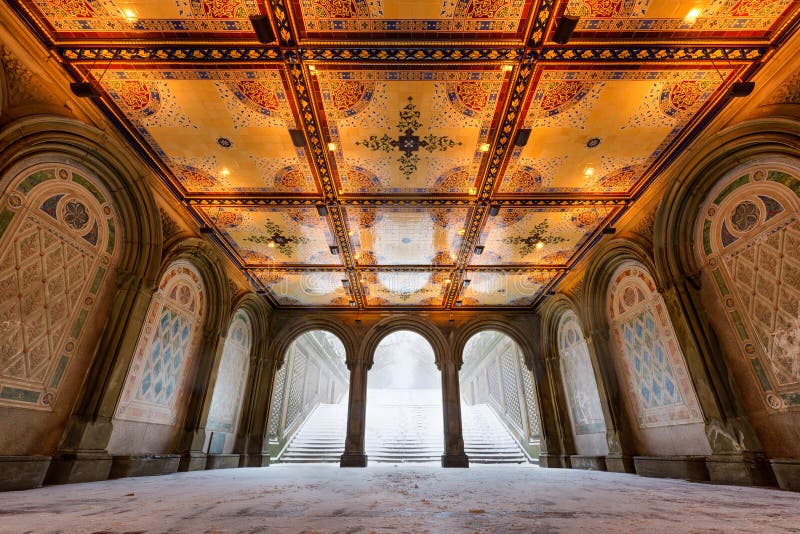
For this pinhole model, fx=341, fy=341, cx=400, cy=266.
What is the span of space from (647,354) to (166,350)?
902 cm

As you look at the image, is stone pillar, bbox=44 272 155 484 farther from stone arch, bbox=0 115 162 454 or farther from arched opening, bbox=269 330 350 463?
arched opening, bbox=269 330 350 463

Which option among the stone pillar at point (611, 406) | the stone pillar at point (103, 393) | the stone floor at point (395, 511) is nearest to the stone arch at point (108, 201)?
the stone pillar at point (103, 393)

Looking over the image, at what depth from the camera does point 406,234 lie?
7227mm

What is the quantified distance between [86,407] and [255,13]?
5.53m

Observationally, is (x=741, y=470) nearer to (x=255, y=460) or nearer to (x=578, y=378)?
(x=578, y=378)

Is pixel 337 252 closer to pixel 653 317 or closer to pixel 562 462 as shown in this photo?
pixel 653 317

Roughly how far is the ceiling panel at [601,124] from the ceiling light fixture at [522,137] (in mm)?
87

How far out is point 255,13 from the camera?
3646 mm

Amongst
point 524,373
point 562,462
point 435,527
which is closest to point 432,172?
point 435,527

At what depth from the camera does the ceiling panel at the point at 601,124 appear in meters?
4.27

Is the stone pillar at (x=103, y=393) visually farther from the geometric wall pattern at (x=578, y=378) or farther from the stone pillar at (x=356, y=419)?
the geometric wall pattern at (x=578, y=378)

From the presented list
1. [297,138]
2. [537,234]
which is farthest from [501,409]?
[297,138]

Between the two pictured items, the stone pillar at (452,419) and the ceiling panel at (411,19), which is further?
the stone pillar at (452,419)

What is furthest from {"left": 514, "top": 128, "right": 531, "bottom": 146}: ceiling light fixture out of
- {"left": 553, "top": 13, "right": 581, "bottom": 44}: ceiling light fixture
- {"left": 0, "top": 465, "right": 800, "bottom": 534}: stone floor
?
{"left": 0, "top": 465, "right": 800, "bottom": 534}: stone floor
